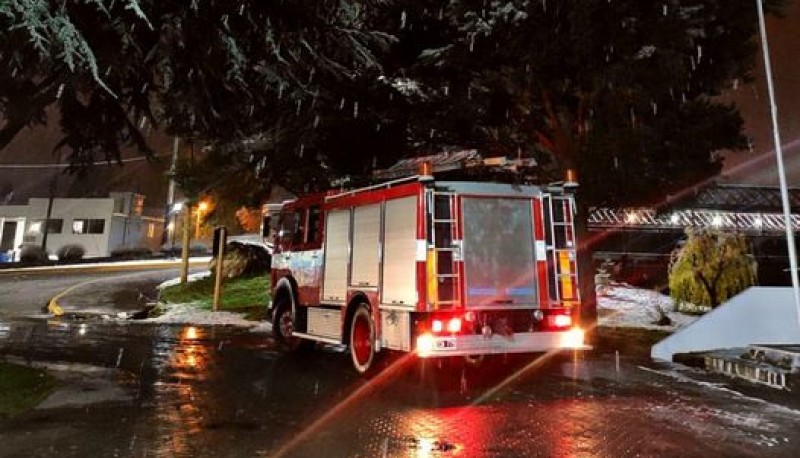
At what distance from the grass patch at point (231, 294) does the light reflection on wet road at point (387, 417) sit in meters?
9.83

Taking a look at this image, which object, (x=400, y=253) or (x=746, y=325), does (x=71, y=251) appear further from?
(x=746, y=325)

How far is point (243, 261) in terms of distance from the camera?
2734 cm

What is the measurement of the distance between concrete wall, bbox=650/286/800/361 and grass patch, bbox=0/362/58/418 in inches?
390

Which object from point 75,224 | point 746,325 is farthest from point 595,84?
point 75,224

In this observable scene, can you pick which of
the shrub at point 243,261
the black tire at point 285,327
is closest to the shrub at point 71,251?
the shrub at point 243,261

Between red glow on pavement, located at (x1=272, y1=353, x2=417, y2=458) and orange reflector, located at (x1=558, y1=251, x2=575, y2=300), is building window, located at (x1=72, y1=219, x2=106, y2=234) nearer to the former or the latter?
red glow on pavement, located at (x1=272, y1=353, x2=417, y2=458)

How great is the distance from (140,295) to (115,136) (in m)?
16.0

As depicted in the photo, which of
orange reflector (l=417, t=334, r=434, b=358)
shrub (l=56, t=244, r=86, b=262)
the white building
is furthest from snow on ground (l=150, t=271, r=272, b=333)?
the white building

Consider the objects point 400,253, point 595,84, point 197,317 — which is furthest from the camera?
point 197,317

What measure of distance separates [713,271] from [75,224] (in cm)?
5493

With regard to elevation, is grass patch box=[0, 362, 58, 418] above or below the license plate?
below

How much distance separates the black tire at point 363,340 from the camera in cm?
982

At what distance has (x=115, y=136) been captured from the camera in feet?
31.6

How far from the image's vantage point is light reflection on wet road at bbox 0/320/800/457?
19.6ft
